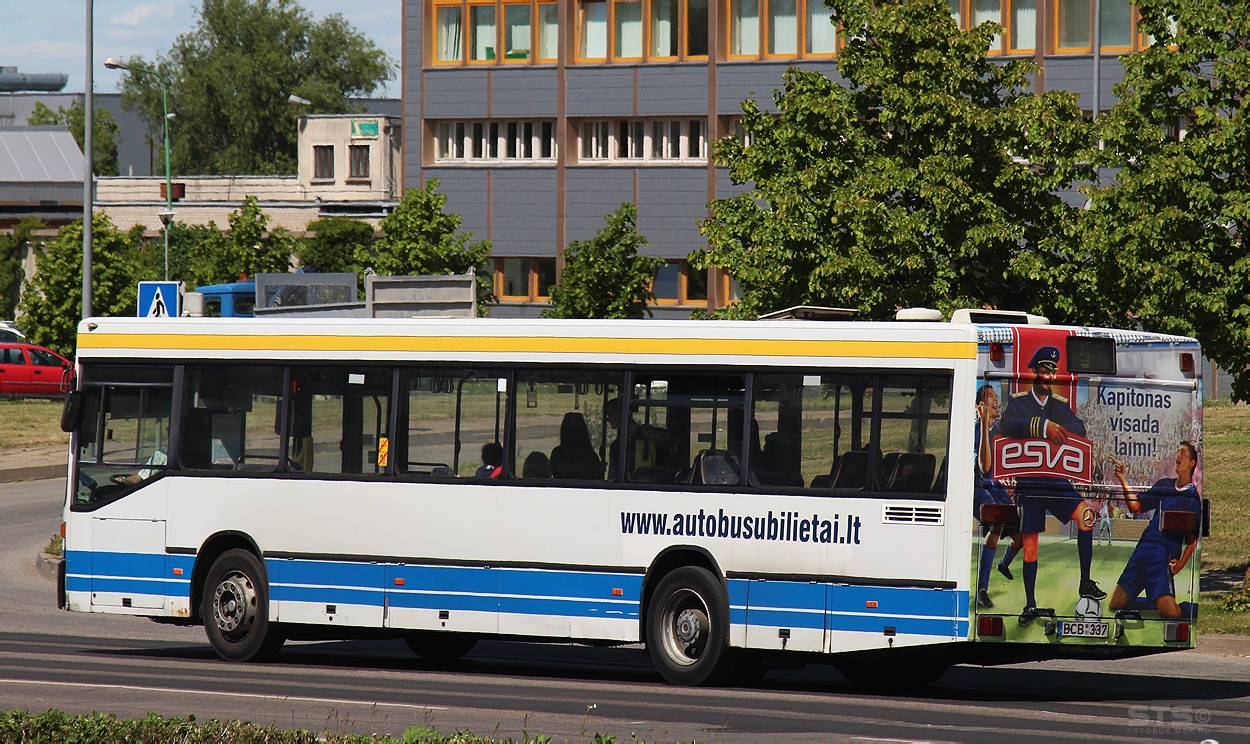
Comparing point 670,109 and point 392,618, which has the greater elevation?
point 670,109

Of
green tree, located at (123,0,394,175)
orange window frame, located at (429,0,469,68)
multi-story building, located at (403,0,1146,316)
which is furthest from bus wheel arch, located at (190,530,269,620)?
green tree, located at (123,0,394,175)

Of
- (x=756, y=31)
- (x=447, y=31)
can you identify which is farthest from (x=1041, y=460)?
(x=447, y=31)

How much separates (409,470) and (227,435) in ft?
6.34

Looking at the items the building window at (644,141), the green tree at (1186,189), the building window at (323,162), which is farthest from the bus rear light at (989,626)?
the building window at (323,162)

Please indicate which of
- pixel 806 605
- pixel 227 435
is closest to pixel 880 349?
pixel 806 605

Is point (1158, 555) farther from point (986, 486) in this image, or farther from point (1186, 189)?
point (1186, 189)

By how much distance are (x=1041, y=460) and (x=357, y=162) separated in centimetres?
6320

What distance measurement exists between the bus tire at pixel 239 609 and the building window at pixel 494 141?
3793 cm

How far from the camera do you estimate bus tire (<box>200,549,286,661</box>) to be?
14.3 m

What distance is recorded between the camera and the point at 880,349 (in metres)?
12.3

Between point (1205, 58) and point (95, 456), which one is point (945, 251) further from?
point (95, 456)

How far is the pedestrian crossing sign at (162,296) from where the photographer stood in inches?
744

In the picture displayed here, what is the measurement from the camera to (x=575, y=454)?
13336 mm

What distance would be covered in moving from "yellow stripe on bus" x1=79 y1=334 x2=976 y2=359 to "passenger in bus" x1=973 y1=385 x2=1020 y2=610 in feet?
1.30
